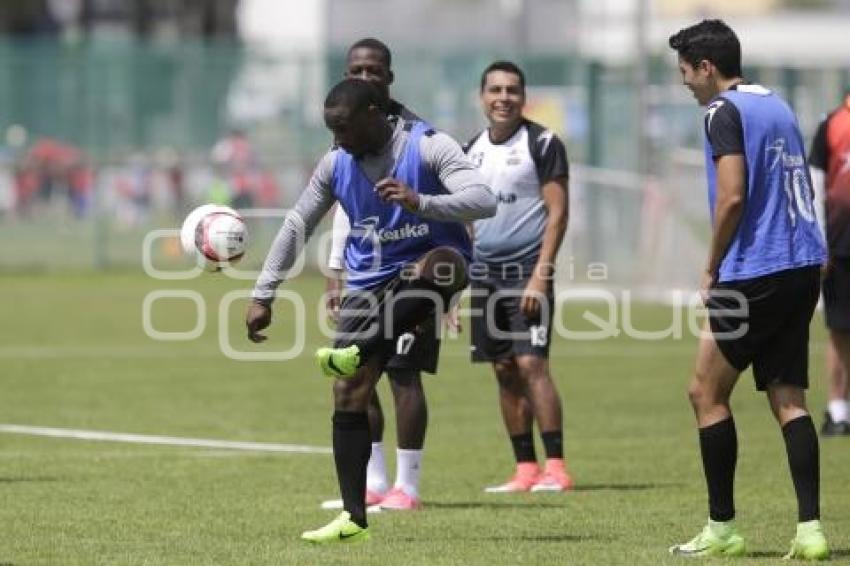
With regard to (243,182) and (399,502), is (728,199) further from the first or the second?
(243,182)

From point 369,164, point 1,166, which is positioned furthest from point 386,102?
point 1,166

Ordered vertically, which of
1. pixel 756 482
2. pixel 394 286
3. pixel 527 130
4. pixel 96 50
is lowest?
pixel 756 482

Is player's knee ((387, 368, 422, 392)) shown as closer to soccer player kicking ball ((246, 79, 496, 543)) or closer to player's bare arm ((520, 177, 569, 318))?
player's bare arm ((520, 177, 569, 318))

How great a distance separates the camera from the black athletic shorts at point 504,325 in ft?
40.9

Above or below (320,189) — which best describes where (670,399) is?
below

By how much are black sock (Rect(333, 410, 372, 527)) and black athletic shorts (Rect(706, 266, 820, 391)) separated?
1.73m

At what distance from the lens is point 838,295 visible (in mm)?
14633

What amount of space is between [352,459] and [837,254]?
19.4 feet

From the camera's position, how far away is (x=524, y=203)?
1255 centimetres

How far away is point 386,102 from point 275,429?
5.57m

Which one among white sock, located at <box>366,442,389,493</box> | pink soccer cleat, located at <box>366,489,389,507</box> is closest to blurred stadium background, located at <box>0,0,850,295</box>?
white sock, located at <box>366,442,389,493</box>

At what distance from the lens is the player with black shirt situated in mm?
14609

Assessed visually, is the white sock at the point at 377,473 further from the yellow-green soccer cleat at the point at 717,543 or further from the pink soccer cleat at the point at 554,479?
the yellow-green soccer cleat at the point at 717,543

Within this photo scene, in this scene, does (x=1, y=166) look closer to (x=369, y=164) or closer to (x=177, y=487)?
(x=177, y=487)
